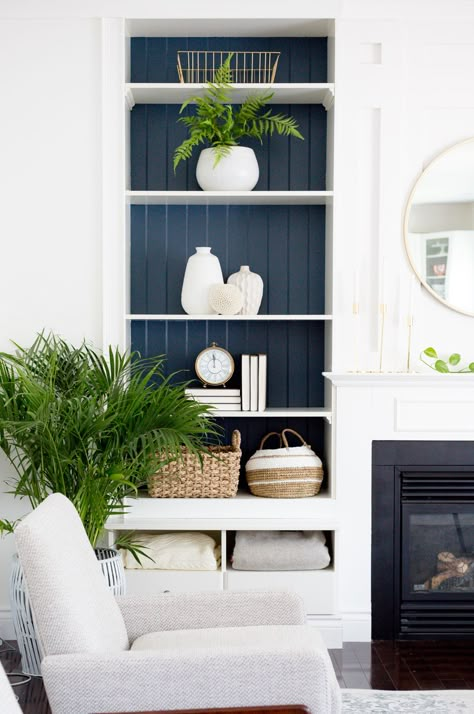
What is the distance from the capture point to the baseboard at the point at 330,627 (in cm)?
370

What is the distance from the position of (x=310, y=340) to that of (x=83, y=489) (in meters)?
1.36

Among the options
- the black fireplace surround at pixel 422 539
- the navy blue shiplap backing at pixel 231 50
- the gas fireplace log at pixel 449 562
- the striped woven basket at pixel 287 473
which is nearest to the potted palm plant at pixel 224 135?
the navy blue shiplap backing at pixel 231 50

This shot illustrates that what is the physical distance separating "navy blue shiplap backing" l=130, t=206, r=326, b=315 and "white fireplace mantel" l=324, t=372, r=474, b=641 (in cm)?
59

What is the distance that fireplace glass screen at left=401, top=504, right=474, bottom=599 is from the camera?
3.85 meters

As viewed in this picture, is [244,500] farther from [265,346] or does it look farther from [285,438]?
[265,346]

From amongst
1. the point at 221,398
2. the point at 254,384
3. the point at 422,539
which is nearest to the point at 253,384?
the point at 254,384

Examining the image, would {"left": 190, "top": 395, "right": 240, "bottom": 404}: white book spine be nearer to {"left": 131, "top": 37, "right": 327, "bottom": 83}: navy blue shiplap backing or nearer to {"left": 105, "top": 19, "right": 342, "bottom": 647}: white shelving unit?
{"left": 105, "top": 19, "right": 342, "bottom": 647}: white shelving unit

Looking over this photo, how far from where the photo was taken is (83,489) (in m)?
3.38

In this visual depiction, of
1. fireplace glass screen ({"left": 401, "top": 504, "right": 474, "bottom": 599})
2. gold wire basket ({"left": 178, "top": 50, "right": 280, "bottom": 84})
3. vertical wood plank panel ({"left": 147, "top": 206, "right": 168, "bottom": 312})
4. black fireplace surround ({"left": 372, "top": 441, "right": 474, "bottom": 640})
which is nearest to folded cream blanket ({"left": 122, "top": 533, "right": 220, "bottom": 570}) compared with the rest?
black fireplace surround ({"left": 372, "top": 441, "right": 474, "bottom": 640})

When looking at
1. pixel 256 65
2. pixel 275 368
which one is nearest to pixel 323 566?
pixel 275 368

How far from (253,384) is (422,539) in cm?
99

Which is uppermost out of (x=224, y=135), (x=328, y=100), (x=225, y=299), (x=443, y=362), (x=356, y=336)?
(x=328, y=100)

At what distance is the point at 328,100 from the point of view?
13.0ft

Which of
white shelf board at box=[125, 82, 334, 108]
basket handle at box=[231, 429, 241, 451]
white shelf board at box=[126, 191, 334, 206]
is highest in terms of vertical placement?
white shelf board at box=[125, 82, 334, 108]
